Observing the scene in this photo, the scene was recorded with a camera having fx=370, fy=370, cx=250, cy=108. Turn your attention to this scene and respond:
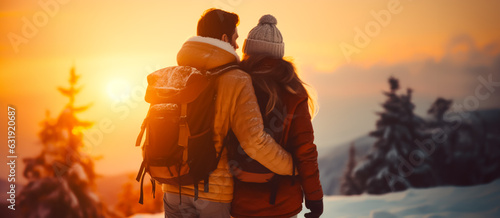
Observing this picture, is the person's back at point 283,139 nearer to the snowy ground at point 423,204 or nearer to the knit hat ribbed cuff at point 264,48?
the knit hat ribbed cuff at point 264,48

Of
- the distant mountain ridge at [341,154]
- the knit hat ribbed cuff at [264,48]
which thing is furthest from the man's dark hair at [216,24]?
the distant mountain ridge at [341,154]

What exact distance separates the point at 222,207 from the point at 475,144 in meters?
8.98

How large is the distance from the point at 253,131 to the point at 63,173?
7.00m

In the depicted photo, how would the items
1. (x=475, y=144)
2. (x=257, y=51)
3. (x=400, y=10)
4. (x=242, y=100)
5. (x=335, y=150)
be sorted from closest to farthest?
(x=242, y=100)
(x=257, y=51)
(x=400, y=10)
(x=335, y=150)
(x=475, y=144)

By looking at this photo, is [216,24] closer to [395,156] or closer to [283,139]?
[283,139]

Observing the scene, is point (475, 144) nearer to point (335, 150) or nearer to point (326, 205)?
point (335, 150)

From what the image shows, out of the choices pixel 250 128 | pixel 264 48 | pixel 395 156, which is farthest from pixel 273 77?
pixel 395 156

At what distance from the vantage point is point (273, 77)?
218 cm

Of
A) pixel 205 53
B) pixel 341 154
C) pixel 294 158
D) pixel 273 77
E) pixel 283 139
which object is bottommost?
pixel 341 154

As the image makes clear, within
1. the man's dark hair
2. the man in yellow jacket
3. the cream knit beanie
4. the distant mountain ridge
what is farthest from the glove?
the distant mountain ridge

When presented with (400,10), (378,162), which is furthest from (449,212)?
(400,10)

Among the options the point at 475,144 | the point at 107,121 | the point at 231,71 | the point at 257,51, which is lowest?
the point at 475,144

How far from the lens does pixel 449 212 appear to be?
224 inches

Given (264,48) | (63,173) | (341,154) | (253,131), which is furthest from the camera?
(341,154)
